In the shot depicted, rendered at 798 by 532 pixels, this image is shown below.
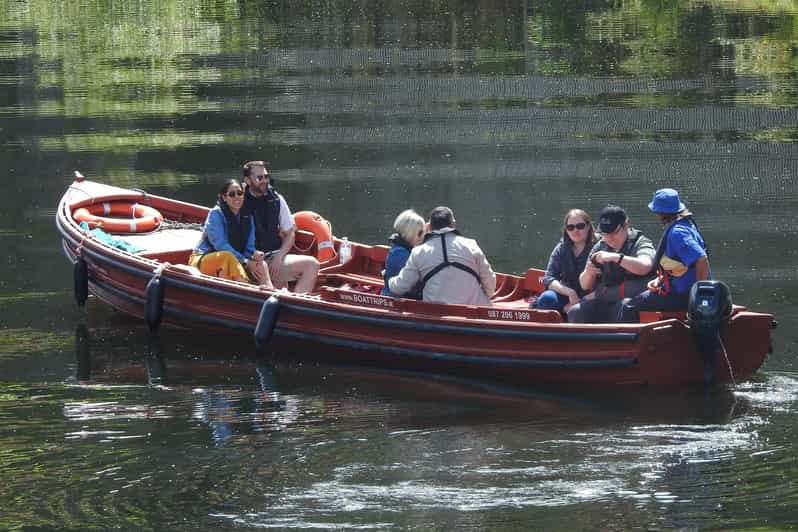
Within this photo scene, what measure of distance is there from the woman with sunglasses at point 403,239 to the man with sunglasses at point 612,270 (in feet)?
4.65

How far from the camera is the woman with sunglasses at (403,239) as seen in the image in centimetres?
1173

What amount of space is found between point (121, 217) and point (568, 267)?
5983mm

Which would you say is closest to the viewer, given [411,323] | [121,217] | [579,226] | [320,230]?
[579,226]

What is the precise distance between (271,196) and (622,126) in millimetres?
9631

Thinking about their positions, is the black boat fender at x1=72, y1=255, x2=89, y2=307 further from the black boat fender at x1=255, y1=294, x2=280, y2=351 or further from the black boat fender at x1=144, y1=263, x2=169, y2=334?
the black boat fender at x1=255, y1=294, x2=280, y2=351

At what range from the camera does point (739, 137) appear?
20.8 m

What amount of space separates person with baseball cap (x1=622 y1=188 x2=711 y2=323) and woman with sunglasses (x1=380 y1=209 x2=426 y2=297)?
6.48ft

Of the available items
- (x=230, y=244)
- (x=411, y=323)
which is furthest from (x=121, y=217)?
(x=411, y=323)

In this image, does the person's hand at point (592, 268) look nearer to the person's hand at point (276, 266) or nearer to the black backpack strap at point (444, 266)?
the black backpack strap at point (444, 266)

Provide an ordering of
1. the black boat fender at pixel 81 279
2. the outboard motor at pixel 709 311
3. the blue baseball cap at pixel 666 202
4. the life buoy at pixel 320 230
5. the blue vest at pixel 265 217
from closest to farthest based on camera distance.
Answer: the outboard motor at pixel 709 311
the blue baseball cap at pixel 666 202
the blue vest at pixel 265 217
the black boat fender at pixel 81 279
the life buoy at pixel 320 230

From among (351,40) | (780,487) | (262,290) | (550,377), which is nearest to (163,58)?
(351,40)

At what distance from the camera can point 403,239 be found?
1178 cm

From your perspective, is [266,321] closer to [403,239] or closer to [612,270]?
[403,239]

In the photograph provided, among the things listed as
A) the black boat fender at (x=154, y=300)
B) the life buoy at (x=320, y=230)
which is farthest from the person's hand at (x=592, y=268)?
the black boat fender at (x=154, y=300)
